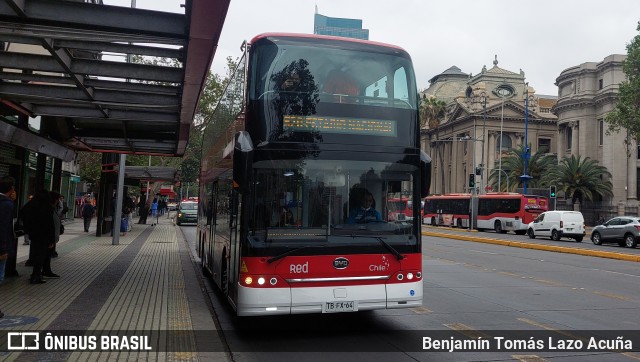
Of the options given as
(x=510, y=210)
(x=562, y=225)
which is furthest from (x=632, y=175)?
(x=562, y=225)

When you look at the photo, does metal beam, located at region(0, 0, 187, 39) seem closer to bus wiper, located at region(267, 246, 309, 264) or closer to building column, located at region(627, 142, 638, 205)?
bus wiper, located at region(267, 246, 309, 264)

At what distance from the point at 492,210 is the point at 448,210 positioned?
709 centimetres

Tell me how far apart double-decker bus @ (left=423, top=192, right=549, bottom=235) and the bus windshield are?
36934 mm

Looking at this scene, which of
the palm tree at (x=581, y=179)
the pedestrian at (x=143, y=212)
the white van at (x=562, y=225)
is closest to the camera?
the white van at (x=562, y=225)

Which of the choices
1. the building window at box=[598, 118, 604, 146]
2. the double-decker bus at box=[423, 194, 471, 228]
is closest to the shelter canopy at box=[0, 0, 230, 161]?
the double-decker bus at box=[423, 194, 471, 228]

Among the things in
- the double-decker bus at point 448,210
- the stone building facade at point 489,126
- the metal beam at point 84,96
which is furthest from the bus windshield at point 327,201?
the stone building facade at point 489,126

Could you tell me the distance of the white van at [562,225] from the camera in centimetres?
3356

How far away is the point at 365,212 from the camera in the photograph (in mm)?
7605

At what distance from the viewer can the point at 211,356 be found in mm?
6375

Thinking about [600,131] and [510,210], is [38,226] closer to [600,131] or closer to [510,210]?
[510,210]

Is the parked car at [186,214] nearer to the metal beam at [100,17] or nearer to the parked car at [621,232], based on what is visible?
the parked car at [621,232]

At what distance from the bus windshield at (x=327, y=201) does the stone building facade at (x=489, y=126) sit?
2872 inches

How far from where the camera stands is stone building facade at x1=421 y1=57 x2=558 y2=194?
8250 centimetres

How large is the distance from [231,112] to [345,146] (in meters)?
2.91
